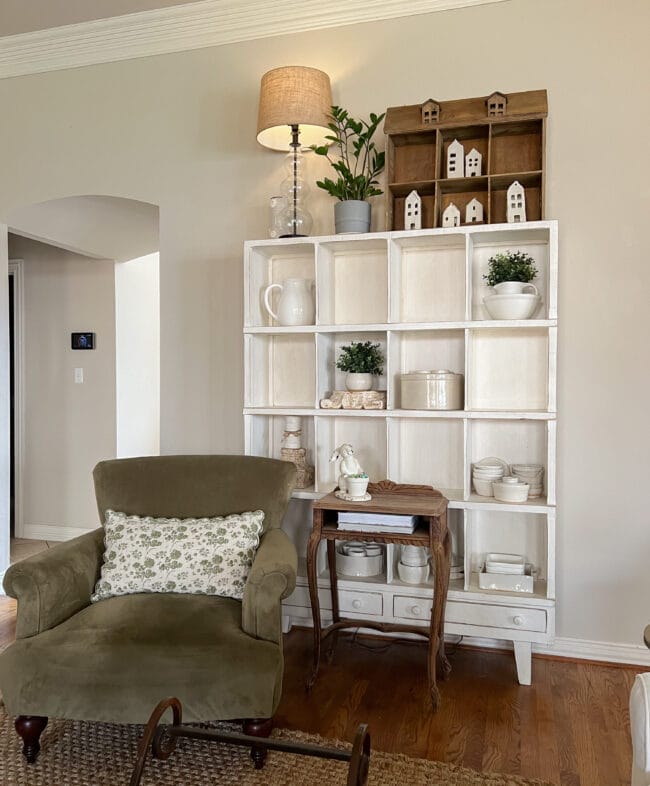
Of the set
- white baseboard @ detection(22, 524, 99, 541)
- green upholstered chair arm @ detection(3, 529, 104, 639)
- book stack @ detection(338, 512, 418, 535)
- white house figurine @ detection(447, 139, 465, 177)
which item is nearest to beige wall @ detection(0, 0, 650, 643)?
white house figurine @ detection(447, 139, 465, 177)

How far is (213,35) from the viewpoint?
3064mm

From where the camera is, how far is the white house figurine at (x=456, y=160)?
8.83 ft

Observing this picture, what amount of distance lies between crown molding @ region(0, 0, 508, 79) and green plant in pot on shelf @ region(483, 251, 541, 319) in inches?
43.4

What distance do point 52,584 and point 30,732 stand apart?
427mm

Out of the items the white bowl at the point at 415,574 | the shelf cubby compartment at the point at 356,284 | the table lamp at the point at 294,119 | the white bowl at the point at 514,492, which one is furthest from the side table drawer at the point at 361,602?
the table lamp at the point at 294,119

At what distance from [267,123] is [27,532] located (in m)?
3.42

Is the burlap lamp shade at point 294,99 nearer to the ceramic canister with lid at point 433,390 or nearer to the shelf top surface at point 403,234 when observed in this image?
the shelf top surface at point 403,234

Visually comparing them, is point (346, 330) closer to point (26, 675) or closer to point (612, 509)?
point (612, 509)

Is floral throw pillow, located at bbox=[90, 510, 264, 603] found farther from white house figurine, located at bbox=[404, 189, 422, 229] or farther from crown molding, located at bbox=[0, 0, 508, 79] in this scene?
crown molding, located at bbox=[0, 0, 508, 79]

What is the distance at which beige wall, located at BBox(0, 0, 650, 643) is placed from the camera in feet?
8.52

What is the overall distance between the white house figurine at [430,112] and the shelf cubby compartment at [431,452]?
48.0 inches

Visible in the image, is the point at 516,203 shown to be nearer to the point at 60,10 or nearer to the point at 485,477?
the point at 485,477

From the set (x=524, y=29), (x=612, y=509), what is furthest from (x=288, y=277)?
(x=612, y=509)

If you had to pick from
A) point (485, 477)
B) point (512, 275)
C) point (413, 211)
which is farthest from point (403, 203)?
point (485, 477)
